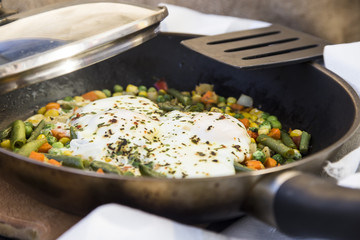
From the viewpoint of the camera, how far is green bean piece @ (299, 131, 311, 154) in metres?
2.07

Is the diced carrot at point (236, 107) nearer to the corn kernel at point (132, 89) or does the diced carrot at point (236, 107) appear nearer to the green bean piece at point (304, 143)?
the green bean piece at point (304, 143)

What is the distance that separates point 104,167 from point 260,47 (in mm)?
1143

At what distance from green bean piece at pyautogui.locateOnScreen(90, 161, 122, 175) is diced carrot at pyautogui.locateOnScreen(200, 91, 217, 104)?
39.6 inches

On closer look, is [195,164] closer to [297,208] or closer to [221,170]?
[221,170]

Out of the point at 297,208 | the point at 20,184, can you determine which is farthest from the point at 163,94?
the point at 297,208

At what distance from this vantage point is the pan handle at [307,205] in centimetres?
116

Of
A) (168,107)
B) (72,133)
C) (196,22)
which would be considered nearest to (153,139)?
(72,133)

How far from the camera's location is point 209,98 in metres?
2.54

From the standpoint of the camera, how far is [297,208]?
1217mm

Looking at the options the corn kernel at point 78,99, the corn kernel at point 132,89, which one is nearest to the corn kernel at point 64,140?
the corn kernel at point 78,99

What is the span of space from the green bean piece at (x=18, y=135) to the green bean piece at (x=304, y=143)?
131 centimetres

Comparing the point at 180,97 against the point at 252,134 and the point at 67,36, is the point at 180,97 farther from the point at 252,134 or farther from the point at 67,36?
the point at 67,36

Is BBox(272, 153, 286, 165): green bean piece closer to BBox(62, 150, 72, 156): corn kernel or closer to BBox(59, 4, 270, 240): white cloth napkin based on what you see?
BBox(59, 4, 270, 240): white cloth napkin

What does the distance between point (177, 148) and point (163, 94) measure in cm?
89
